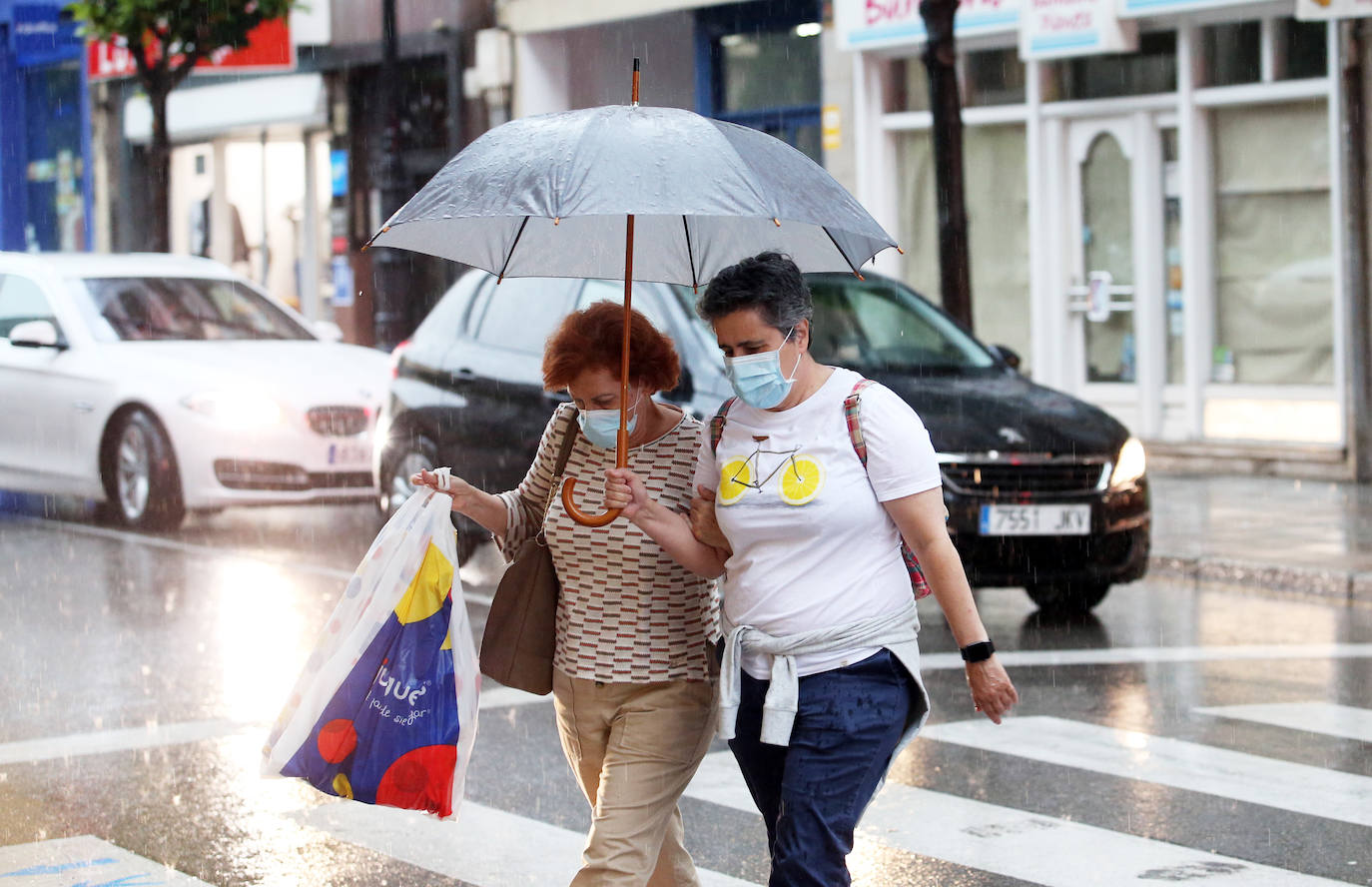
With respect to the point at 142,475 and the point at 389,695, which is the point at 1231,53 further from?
the point at 389,695

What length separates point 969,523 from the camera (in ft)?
28.6

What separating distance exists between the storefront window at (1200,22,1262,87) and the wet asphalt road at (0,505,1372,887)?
→ 21.1 ft

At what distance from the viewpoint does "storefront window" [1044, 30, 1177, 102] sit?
51.5 ft

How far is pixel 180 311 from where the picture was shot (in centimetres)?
1337

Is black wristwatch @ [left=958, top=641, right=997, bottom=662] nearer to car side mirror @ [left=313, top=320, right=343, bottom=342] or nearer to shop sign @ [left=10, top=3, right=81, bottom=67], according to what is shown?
car side mirror @ [left=313, top=320, right=343, bottom=342]

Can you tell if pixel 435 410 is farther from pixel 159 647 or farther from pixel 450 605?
pixel 450 605

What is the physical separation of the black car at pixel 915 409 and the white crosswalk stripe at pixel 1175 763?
177 centimetres

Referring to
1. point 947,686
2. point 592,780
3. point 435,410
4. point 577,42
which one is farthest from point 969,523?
point 577,42

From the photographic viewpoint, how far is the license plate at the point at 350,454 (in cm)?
1219

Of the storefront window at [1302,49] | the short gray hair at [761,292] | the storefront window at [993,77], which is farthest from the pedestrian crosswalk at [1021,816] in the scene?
the storefront window at [993,77]

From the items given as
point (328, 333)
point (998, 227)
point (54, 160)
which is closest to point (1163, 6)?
point (998, 227)

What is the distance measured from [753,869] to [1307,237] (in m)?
11.0

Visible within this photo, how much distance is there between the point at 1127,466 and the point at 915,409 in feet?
3.24

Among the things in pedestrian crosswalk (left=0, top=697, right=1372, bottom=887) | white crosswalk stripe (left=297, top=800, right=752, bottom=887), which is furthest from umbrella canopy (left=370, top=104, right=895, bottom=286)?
pedestrian crosswalk (left=0, top=697, right=1372, bottom=887)
